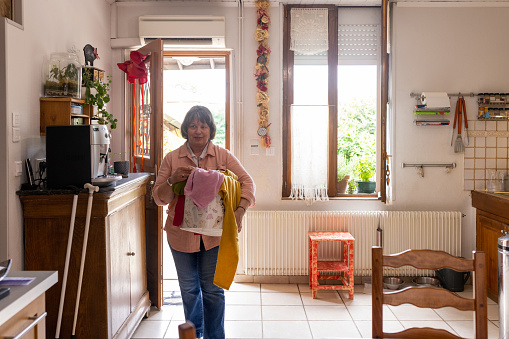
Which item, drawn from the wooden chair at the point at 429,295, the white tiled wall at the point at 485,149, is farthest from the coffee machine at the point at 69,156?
the white tiled wall at the point at 485,149

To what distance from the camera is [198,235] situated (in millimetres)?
2568

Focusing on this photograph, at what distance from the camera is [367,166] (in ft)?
15.0

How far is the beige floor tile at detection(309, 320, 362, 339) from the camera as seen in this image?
3275mm

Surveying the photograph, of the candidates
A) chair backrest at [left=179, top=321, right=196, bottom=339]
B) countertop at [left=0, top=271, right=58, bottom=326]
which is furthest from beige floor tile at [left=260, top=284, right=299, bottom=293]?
chair backrest at [left=179, top=321, right=196, bottom=339]

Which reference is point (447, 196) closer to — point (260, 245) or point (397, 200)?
point (397, 200)

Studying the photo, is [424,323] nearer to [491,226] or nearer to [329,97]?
[491,226]

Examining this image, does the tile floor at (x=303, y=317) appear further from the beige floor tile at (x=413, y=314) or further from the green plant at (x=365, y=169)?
the green plant at (x=365, y=169)

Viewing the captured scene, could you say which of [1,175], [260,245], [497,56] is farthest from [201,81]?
[497,56]

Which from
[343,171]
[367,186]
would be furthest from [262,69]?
[367,186]

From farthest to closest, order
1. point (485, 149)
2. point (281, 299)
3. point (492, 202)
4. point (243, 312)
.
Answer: point (485, 149), point (281, 299), point (492, 202), point (243, 312)

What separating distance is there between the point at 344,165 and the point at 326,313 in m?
1.52

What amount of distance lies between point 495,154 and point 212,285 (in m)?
3.15

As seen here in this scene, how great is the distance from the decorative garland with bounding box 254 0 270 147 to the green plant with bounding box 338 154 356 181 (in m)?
0.76

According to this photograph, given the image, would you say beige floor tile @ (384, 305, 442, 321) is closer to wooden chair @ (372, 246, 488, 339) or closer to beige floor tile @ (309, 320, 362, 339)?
beige floor tile @ (309, 320, 362, 339)
